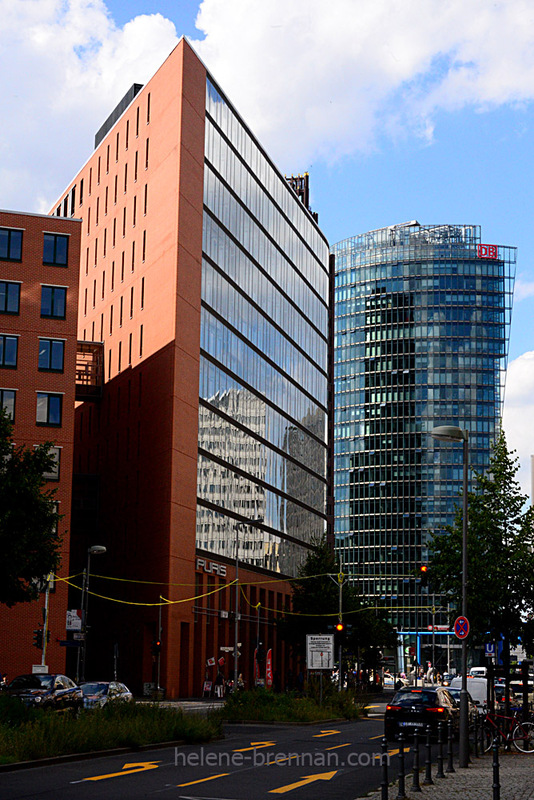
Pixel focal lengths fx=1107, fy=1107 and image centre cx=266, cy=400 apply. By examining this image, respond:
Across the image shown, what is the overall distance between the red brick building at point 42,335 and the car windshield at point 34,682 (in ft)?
86.0

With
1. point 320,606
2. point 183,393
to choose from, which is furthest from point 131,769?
point 320,606

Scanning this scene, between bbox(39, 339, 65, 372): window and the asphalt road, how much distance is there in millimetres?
39430

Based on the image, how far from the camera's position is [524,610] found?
109ft

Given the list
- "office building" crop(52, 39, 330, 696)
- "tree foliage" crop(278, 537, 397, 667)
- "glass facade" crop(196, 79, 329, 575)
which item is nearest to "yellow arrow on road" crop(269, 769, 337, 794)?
"office building" crop(52, 39, 330, 696)

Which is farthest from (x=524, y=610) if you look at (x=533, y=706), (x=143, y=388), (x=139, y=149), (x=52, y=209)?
(x=52, y=209)

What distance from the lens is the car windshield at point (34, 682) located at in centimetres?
3609

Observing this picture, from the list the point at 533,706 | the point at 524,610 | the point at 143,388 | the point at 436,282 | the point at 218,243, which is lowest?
the point at 533,706

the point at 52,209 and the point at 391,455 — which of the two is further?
the point at 391,455

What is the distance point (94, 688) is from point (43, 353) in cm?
3053

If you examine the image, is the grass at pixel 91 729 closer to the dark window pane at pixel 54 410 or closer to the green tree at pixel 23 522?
the green tree at pixel 23 522

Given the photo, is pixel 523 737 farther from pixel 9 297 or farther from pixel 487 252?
pixel 487 252

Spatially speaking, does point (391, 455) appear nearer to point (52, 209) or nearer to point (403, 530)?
point (403, 530)

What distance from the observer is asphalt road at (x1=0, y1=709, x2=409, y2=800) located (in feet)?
57.2

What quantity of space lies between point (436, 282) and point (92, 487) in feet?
329
